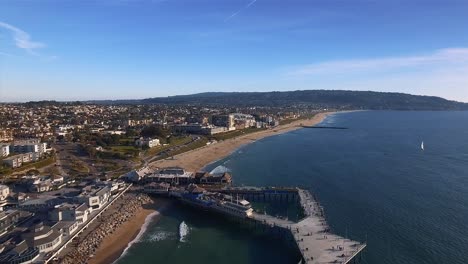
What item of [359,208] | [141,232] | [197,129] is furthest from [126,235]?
[197,129]

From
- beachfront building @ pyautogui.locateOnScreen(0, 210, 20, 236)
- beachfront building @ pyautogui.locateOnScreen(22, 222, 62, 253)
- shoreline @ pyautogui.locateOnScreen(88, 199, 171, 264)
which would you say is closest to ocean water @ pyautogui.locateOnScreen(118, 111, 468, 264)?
shoreline @ pyautogui.locateOnScreen(88, 199, 171, 264)

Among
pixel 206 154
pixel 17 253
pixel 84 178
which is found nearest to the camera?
pixel 17 253

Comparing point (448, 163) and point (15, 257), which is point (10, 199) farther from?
point (448, 163)

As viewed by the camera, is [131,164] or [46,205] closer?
[46,205]

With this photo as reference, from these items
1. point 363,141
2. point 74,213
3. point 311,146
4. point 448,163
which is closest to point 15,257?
point 74,213

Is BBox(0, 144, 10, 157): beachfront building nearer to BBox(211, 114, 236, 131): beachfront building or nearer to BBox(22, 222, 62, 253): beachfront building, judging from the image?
BBox(22, 222, 62, 253): beachfront building

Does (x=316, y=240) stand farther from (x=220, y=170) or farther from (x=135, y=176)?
(x=220, y=170)
